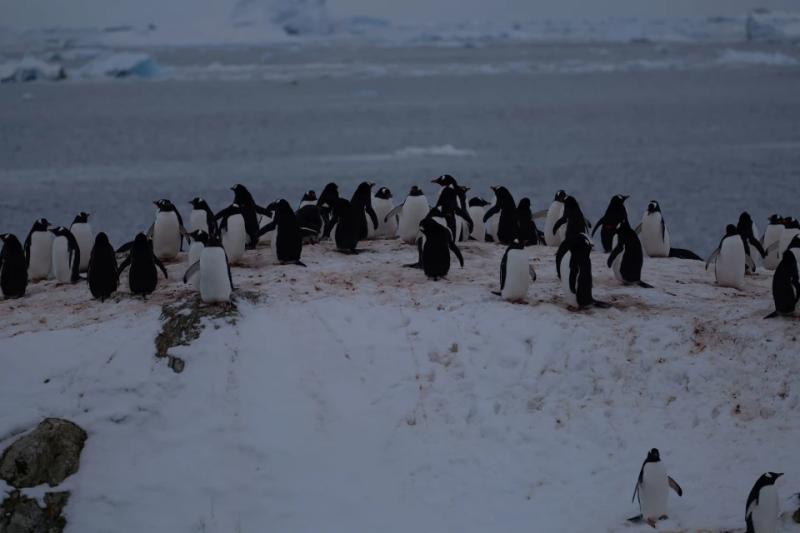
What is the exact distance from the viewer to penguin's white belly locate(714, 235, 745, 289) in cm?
979

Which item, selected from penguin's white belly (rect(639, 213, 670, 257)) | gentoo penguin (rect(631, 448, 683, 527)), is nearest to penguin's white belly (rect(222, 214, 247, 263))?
penguin's white belly (rect(639, 213, 670, 257))

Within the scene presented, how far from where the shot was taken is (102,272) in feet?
29.7

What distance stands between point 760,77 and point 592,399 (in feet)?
243

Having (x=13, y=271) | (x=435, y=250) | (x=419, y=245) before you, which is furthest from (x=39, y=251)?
(x=435, y=250)

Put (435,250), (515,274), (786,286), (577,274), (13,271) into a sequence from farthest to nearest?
(13,271) < (435,250) < (515,274) < (577,274) < (786,286)

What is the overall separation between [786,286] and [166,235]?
5.83m

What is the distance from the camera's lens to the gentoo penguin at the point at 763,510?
20.6 feet

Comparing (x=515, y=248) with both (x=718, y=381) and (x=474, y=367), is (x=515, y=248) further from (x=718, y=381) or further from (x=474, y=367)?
(x=718, y=381)

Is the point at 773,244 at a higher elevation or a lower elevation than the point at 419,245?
lower

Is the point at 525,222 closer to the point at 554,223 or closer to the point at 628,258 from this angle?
the point at 554,223

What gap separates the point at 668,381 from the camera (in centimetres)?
818

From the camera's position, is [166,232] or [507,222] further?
[507,222]

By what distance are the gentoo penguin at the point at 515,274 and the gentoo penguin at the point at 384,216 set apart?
305 centimetres

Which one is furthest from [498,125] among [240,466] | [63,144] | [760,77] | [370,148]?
[240,466]
